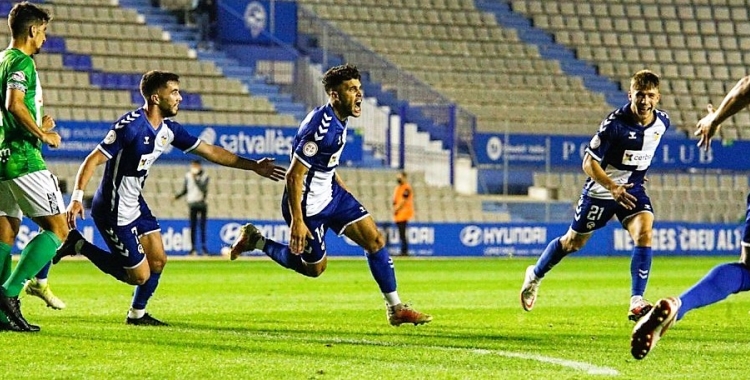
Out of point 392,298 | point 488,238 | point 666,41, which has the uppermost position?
point 666,41

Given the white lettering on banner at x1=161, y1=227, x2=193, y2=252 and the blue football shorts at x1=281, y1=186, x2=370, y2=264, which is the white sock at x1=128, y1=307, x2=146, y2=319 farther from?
the white lettering on banner at x1=161, y1=227, x2=193, y2=252

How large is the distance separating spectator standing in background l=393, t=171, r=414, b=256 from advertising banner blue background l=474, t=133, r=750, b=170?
3.20 meters

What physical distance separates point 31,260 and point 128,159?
110cm

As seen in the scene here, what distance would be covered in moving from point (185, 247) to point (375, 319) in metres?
13.9

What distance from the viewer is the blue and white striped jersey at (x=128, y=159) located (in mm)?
9500

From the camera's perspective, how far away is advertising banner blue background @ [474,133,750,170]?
27.9 meters

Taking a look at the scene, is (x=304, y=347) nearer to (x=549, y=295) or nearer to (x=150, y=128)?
(x=150, y=128)

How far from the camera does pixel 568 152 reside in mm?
28281

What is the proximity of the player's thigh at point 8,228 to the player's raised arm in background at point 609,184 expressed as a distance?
15.0ft

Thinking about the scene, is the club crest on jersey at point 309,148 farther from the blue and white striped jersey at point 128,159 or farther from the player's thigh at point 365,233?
the blue and white striped jersey at point 128,159

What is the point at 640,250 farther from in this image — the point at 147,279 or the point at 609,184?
the point at 147,279

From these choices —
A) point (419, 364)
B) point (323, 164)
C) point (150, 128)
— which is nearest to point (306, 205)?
point (323, 164)

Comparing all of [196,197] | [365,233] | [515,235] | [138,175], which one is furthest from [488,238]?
[138,175]

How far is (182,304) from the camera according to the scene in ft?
40.4
